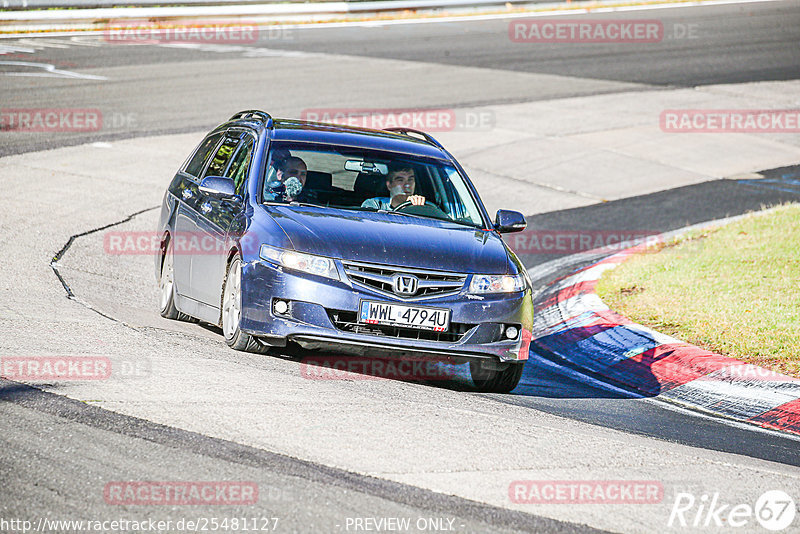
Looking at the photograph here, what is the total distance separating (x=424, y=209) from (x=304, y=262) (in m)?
1.55

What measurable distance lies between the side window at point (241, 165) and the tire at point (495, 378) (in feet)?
7.10

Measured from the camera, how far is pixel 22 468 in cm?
479

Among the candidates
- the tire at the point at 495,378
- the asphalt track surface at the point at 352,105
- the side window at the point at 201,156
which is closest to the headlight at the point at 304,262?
the tire at the point at 495,378

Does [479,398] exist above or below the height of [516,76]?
below

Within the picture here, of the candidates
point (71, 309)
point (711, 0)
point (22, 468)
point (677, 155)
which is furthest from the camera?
point (711, 0)

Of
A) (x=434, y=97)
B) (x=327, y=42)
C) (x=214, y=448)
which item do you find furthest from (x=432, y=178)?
(x=327, y=42)

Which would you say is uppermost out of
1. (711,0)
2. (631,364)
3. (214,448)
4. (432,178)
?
(711,0)

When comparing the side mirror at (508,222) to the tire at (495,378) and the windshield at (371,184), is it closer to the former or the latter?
the windshield at (371,184)

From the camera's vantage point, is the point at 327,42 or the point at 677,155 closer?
the point at 677,155

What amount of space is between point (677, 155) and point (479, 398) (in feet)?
39.7

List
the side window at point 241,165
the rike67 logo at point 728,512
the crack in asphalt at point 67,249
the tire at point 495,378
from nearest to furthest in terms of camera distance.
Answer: the rike67 logo at point 728,512, the tire at point 495,378, the side window at point 241,165, the crack in asphalt at point 67,249

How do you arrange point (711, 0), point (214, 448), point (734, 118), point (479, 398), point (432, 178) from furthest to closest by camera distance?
point (711, 0), point (734, 118), point (432, 178), point (479, 398), point (214, 448)

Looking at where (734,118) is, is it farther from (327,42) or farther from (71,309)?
(71,309)

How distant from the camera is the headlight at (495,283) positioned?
7.36 m
